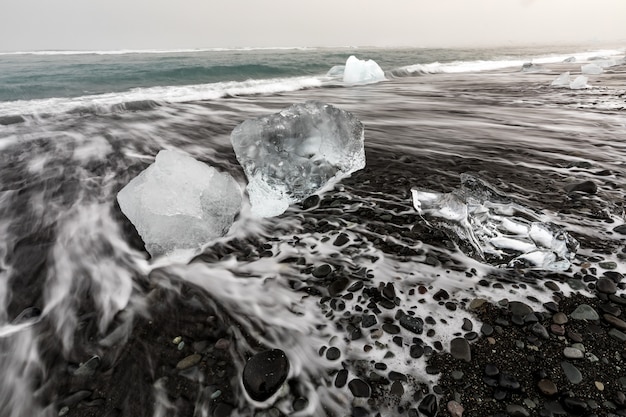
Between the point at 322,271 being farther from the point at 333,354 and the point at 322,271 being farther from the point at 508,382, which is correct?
the point at 508,382

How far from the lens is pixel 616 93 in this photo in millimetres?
9523

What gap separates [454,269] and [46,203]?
4.57 metres

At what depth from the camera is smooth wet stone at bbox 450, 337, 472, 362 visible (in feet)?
5.70

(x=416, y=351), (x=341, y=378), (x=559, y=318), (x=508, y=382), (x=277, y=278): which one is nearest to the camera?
(x=508, y=382)

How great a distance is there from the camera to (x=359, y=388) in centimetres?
162

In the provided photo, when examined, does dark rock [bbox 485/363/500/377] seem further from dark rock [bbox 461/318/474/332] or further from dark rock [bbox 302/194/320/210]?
dark rock [bbox 302/194/320/210]

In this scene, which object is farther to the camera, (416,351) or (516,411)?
(416,351)

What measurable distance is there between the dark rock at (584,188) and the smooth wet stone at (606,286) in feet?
5.15

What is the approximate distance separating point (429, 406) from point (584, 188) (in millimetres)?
3171

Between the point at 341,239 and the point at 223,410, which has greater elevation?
the point at 341,239

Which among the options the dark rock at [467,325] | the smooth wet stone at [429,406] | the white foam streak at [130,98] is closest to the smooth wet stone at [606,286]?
the dark rock at [467,325]

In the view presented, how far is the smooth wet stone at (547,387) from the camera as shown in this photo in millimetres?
1522

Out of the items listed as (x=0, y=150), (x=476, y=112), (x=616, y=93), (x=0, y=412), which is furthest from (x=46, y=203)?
(x=616, y=93)

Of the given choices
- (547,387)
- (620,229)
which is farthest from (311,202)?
(620,229)
